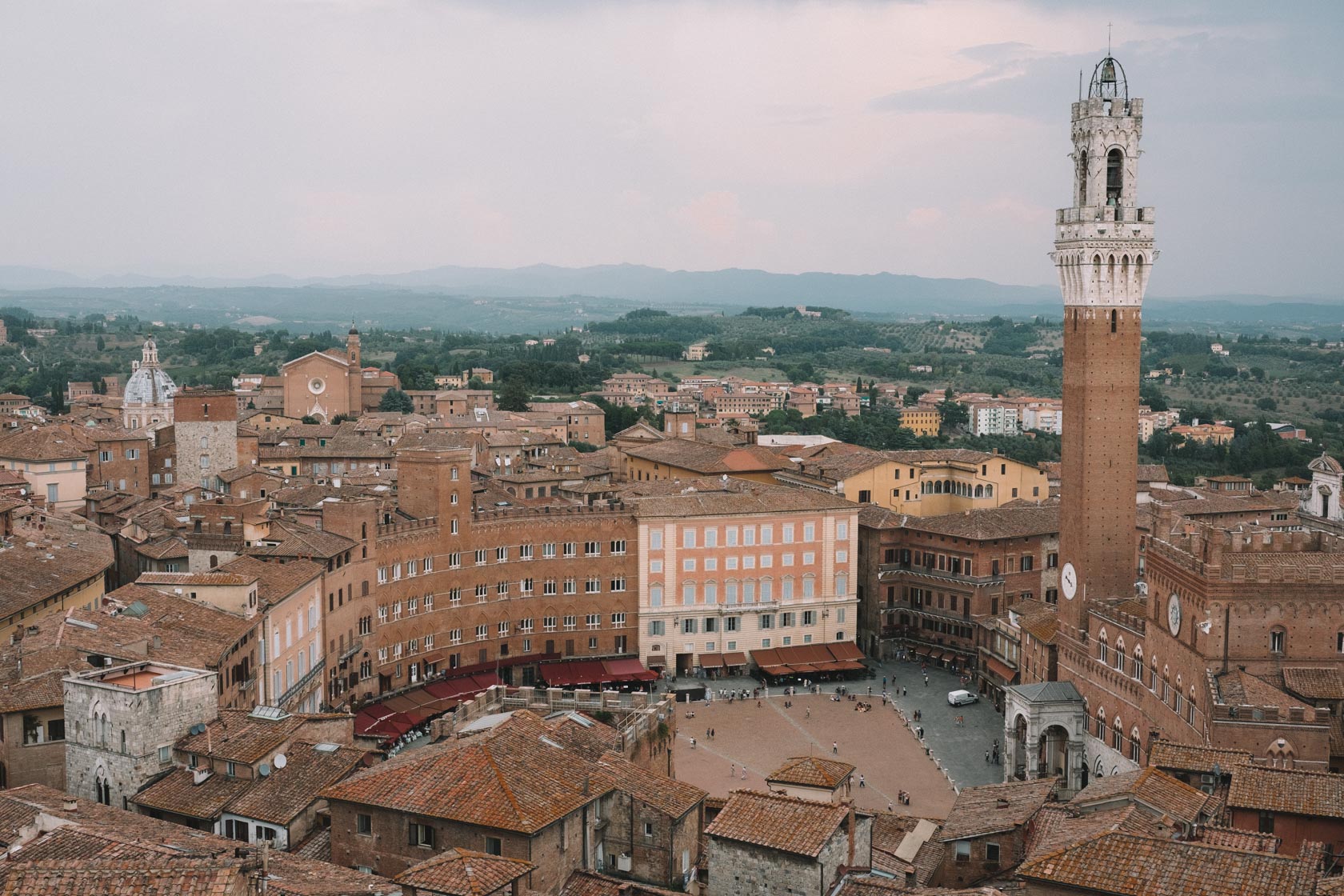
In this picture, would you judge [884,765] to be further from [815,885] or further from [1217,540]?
[815,885]

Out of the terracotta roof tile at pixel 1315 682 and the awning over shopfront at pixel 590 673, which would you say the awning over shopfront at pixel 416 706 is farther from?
the terracotta roof tile at pixel 1315 682

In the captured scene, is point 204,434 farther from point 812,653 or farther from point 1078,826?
point 1078,826

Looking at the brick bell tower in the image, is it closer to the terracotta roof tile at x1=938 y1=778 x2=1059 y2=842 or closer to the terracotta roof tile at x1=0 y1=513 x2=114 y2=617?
the terracotta roof tile at x1=938 y1=778 x2=1059 y2=842

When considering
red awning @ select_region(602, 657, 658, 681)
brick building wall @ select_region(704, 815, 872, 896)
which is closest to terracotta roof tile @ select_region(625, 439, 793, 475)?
red awning @ select_region(602, 657, 658, 681)

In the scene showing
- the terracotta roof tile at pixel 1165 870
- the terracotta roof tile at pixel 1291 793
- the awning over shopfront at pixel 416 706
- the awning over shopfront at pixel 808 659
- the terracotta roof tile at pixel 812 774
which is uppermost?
the terracotta roof tile at pixel 1165 870

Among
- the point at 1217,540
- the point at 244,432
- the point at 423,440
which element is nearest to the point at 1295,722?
the point at 1217,540

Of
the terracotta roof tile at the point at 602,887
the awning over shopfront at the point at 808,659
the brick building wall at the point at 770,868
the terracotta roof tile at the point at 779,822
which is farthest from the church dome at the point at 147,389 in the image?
the brick building wall at the point at 770,868
